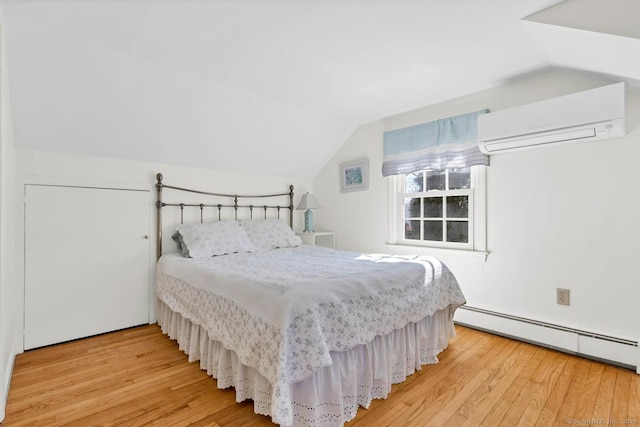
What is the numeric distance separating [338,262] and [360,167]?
1.72 m

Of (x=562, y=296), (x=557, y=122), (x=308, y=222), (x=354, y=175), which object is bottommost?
(x=562, y=296)

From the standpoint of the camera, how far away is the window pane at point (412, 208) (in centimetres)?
336

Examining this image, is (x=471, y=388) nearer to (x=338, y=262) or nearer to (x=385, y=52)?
(x=338, y=262)

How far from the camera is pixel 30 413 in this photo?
166 centimetres

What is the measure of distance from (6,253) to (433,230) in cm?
332

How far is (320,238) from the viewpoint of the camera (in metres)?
4.25

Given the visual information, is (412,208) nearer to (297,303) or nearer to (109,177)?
(297,303)

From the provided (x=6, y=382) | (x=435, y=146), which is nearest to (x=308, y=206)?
(x=435, y=146)

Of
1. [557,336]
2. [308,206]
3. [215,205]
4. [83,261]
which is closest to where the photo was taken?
→ [557,336]

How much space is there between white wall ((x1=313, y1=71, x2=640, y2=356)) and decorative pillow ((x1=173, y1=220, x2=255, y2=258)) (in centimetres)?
192

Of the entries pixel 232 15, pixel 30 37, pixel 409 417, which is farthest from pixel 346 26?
pixel 409 417

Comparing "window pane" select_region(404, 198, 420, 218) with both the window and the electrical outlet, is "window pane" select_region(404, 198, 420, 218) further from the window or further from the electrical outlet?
the electrical outlet

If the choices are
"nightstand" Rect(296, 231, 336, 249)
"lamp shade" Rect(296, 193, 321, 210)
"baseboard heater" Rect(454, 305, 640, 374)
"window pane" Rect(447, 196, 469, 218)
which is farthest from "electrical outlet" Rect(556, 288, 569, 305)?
"lamp shade" Rect(296, 193, 321, 210)

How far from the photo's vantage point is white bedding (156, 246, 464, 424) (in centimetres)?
143
